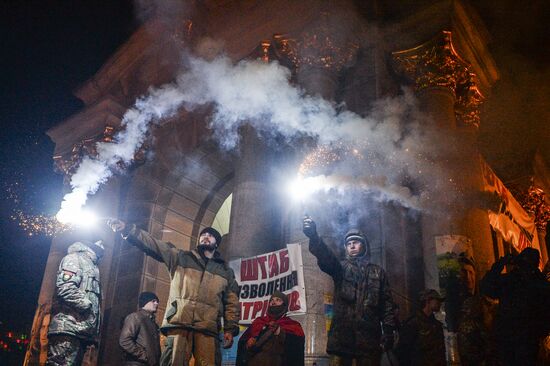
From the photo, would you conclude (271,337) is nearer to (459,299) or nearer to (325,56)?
(459,299)

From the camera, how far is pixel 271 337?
6527 mm

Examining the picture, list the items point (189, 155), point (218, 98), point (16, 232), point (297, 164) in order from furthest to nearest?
point (16, 232), point (189, 155), point (218, 98), point (297, 164)

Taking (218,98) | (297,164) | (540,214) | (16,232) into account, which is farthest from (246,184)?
(16,232)

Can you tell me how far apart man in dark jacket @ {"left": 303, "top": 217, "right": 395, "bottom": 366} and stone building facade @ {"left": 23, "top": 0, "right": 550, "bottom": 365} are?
92.1 inches

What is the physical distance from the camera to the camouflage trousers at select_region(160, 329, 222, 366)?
6.16 meters

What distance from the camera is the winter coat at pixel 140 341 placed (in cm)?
673

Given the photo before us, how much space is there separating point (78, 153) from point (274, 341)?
35.3ft

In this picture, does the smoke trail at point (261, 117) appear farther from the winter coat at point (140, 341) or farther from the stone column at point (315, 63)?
the winter coat at point (140, 341)

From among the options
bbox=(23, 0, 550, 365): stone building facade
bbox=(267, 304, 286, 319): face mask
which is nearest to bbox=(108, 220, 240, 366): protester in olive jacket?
bbox=(267, 304, 286, 319): face mask

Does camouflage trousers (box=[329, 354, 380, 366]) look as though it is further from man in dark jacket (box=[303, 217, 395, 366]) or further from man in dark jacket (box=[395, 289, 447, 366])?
man in dark jacket (box=[395, 289, 447, 366])

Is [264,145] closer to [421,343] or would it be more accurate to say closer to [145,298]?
[145,298]

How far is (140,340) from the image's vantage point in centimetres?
687

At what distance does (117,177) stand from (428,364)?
34.8 feet

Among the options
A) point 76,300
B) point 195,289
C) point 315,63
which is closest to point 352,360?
point 195,289
